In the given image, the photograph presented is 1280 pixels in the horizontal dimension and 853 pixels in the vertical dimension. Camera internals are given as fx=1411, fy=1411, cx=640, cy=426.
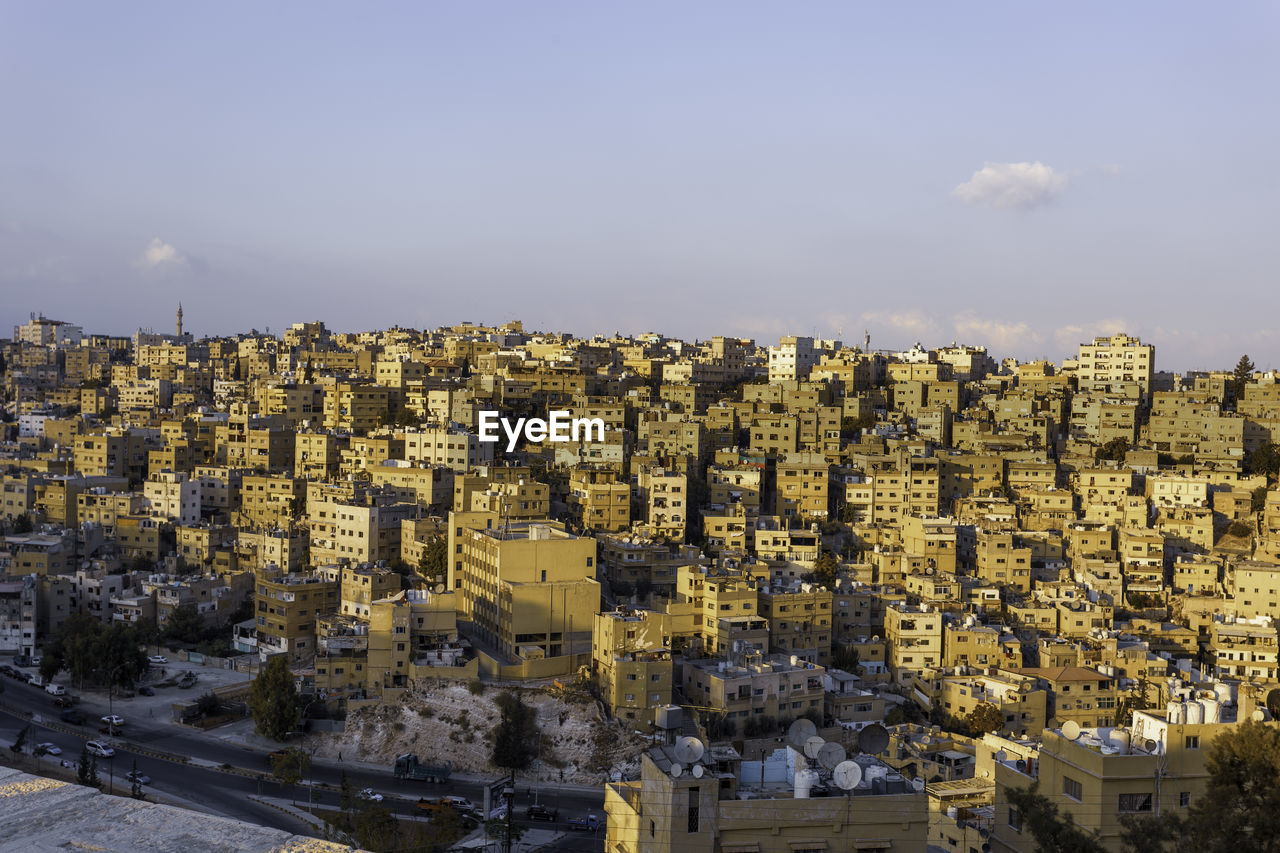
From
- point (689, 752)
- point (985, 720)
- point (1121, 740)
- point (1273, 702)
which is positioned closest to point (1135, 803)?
point (1121, 740)

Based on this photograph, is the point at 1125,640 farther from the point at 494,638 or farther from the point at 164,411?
the point at 164,411

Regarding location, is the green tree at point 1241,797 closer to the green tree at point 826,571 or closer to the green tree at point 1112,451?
the green tree at point 826,571

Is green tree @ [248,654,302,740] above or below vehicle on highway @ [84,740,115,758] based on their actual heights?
above

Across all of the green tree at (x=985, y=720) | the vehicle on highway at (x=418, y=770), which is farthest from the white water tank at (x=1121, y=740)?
the green tree at (x=985, y=720)

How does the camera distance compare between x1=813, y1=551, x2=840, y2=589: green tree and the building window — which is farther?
x1=813, y1=551, x2=840, y2=589: green tree

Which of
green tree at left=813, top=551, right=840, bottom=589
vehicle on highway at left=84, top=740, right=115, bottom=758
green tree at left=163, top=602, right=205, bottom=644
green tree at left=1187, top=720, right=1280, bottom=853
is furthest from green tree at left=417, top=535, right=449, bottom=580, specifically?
green tree at left=1187, top=720, right=1280, bottom=853

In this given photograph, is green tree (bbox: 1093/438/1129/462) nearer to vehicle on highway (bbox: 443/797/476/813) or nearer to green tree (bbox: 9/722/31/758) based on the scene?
vehicle on highway (bbox: 443/797/476/813)

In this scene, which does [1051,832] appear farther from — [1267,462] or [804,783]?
[1267,462]
